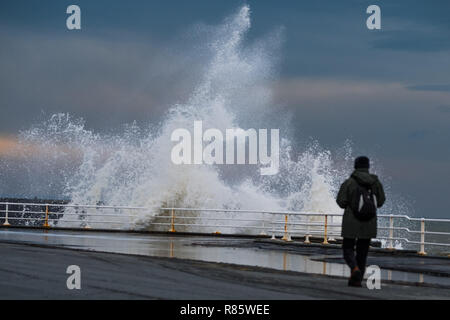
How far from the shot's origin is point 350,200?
42.1 feet

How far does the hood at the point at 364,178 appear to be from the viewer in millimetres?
12828

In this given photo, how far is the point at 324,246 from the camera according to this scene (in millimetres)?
25625

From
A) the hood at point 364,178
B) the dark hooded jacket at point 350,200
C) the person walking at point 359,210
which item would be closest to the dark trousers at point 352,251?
the person walking at point 359,210

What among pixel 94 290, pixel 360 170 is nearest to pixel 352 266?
pixel 360 170

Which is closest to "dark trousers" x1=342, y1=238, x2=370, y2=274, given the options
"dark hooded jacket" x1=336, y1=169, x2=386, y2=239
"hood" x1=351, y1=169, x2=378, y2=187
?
"dark hooded jacket" x1=336, y1=169, x2=386, y2=239

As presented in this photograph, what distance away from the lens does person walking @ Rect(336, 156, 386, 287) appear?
12.8m

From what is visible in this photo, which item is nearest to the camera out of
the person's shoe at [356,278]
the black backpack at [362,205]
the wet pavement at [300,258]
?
the black backpack at [362,205]

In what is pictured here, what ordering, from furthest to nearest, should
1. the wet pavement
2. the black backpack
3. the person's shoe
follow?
the wet pavement → the person's shoe → the black backpack

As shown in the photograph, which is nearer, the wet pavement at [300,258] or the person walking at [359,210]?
the person walking at [359,210]

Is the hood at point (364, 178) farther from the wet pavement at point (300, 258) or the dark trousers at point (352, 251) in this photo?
the wet pavement at point (300, 258)

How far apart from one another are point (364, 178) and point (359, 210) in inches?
20.1

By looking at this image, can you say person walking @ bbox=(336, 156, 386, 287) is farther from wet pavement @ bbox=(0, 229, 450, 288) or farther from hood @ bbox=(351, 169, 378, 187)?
wet pavement @ bbox=(0, 229, 450, 288)

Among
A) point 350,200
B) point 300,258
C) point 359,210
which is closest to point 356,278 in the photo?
point 359,210
